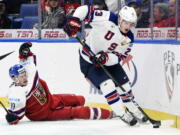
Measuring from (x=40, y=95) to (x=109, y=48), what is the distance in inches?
31.1

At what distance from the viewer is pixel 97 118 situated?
268 inches

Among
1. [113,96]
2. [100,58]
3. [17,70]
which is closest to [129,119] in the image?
[113,96]

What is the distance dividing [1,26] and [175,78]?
9.59 feet

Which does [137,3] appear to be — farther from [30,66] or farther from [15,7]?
[15,7]

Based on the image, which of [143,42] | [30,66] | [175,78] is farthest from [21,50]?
[175,78]

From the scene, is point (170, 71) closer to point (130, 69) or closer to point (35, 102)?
point (130, 69)

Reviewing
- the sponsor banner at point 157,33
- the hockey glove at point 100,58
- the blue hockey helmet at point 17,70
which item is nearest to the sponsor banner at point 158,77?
the sponsor banner at point 157,33

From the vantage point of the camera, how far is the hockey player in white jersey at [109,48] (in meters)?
6.31

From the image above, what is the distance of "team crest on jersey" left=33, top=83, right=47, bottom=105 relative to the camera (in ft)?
21.5

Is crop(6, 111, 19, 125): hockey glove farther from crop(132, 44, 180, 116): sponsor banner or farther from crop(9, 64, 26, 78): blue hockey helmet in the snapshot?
crop(132, 44, 180, 116): sponsor banner

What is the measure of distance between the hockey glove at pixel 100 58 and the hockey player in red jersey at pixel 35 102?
1.94 feet

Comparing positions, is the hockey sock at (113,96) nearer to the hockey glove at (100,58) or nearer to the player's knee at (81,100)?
the hockey glove at (100,58)

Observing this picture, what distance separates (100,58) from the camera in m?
6.37

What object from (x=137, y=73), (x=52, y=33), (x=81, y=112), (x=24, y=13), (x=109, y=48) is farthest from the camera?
(x=24, y=13)
